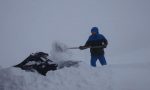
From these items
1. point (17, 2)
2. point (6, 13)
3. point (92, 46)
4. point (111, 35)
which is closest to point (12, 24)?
point (6, 13)

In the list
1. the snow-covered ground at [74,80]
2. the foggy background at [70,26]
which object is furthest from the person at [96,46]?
the foggy background at [70,26]

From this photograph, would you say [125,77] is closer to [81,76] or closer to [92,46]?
[81,76]

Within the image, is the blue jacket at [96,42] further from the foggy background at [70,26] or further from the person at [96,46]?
the foggy background at [70,26]

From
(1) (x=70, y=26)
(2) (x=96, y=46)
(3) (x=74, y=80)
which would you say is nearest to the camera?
(3) (x=74, y=80)

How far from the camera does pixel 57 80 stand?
6.95m

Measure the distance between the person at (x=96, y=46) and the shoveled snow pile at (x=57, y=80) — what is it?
2.41 m

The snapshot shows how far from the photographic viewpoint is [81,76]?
23.6 ft

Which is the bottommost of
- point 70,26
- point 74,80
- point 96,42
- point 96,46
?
point 74,80

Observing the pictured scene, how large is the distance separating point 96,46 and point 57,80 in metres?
3.17

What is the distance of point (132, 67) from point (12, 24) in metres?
58.2

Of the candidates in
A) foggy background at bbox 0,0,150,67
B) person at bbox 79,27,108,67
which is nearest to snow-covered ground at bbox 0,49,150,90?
person at bbox 79,27,108,67

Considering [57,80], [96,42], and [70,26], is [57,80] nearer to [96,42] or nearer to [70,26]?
[96,42]

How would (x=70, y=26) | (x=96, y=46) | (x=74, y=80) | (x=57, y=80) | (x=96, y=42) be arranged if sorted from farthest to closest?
(x=70, y=26) → (x=96, y=42) → (x=96, y=46) → (x=74, y=80) → (x=57, y=80)

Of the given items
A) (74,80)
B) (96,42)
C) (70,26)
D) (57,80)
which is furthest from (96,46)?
(70,26)
